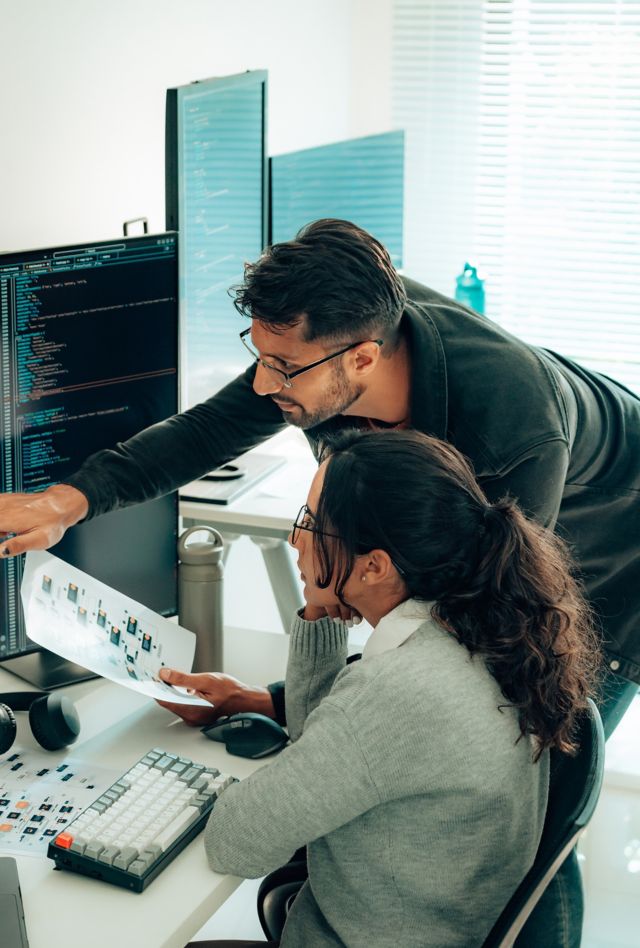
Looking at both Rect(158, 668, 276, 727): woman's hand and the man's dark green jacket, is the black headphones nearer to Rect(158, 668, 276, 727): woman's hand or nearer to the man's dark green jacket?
Rect(158, 668, 276, 727): woman's hand

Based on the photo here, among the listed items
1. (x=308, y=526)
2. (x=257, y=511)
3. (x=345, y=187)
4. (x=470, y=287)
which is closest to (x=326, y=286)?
(x=308, y=526)

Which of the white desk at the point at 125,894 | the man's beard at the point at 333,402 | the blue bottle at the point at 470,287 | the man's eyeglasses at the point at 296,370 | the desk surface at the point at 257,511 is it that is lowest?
the white desk at the point at 125,894

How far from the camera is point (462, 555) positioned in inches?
45.0

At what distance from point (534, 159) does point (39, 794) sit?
9.78 ft

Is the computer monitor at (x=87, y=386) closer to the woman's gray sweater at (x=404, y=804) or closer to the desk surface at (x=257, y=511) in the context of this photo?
the desk surface at (x=257, y=511)

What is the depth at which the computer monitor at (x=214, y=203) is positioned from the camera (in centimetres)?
187

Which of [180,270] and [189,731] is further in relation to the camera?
[180,270]

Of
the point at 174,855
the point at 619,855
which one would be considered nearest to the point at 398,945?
the point at 174,855

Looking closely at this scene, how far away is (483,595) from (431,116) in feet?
9.47

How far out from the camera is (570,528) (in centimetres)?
160

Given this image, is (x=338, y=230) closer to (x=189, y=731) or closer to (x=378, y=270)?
(x=378, y=270)

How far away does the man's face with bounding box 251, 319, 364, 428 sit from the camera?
4.60ft

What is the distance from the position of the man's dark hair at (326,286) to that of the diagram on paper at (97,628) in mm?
411

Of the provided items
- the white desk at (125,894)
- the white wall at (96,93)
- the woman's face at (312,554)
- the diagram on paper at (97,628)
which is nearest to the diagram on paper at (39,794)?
the white desk at (125,894)
